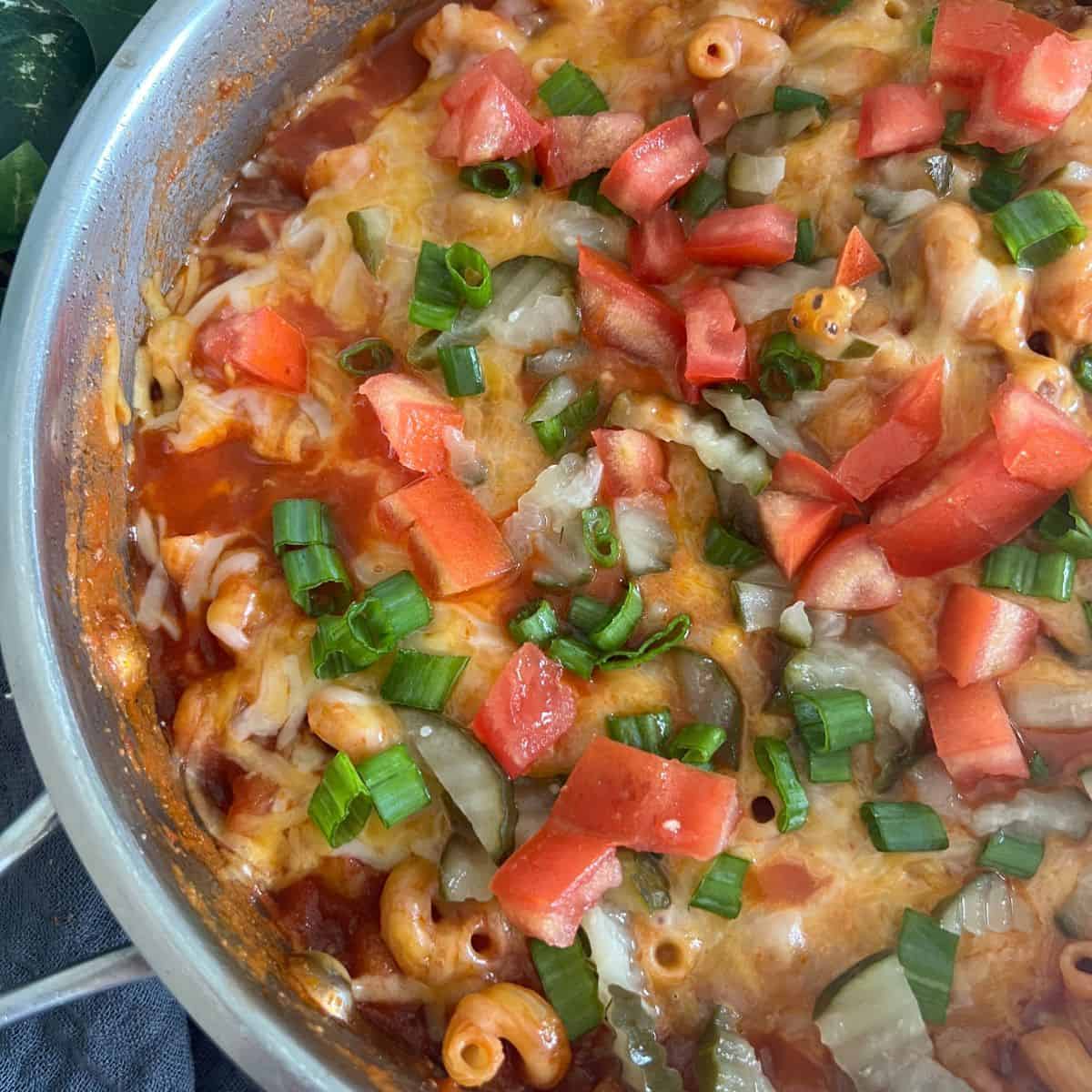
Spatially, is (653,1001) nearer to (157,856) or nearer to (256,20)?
(157,856)

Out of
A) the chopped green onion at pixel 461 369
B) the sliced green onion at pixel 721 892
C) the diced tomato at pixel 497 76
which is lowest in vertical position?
the sliced green onion at pixel 721 892

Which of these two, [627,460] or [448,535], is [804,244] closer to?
[627,460]

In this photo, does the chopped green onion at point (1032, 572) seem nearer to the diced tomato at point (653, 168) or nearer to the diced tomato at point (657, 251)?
the diced tomato at point (657, 251)

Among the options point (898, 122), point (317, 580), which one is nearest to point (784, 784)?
point (317, 580)

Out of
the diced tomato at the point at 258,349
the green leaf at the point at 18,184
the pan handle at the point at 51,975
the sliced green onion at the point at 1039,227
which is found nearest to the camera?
the pan handle at the point at 51,975

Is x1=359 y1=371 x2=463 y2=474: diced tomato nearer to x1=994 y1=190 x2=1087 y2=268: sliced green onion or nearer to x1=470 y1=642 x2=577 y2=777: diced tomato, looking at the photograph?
x1=470 y1=642 x2=577 y2=777: diced tomato

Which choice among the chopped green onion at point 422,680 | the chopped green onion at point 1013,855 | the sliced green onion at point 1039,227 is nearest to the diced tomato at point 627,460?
the chopped green onion at point 422,680
